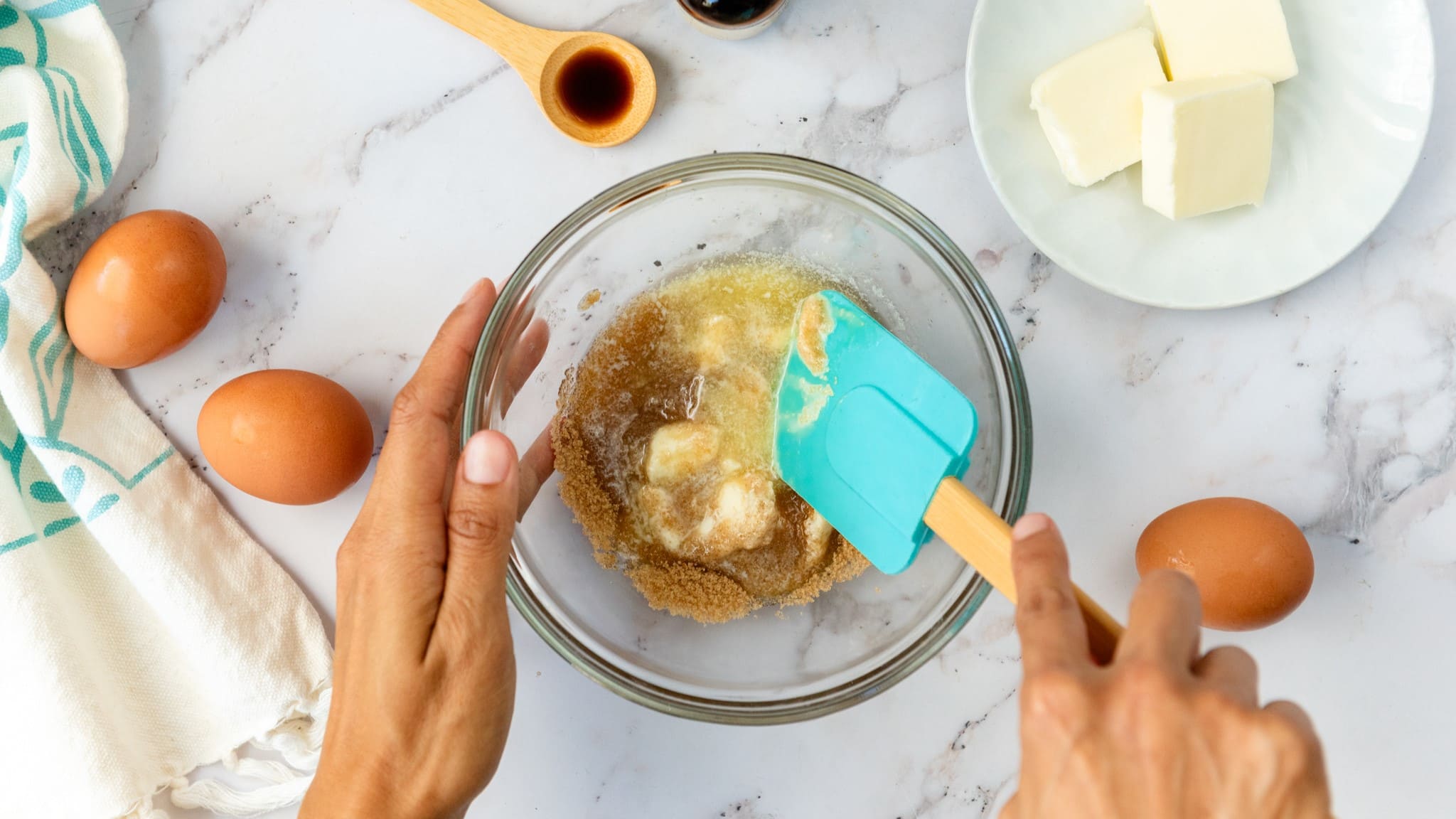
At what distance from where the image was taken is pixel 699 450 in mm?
1456

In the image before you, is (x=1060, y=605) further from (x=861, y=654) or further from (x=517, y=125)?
(x=517, y=125)

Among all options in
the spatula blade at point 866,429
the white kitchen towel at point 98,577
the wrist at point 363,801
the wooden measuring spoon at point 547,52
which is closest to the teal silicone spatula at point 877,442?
the spatula blade at point 866,429

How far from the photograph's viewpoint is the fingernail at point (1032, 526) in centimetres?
101

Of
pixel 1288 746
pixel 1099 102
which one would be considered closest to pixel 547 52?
pixel 1099 102

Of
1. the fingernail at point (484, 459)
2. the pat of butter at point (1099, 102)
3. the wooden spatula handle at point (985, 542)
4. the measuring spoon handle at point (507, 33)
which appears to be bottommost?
the fingernail at point (484, 459)

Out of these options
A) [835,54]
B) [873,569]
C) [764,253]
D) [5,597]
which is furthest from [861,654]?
[5,597]

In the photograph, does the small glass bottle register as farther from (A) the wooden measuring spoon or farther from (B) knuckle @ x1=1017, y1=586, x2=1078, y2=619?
(B) knuckle @ x1=1017, y1=586, x2=1078, y2=619

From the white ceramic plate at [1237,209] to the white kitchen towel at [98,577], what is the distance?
1401 mm

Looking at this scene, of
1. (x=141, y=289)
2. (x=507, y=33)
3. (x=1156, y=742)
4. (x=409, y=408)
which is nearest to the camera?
(x=1156, y=742)

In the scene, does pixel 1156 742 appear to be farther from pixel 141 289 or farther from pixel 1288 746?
pixel 141 289

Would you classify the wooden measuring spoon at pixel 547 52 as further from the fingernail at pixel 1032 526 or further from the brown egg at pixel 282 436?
the fingernail at pixel 1032 526

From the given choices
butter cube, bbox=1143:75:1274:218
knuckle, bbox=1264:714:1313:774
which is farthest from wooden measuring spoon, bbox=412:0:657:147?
knuckle, bbox=1264:714:1313:774

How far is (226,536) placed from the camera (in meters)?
1.55

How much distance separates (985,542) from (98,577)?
143cm
